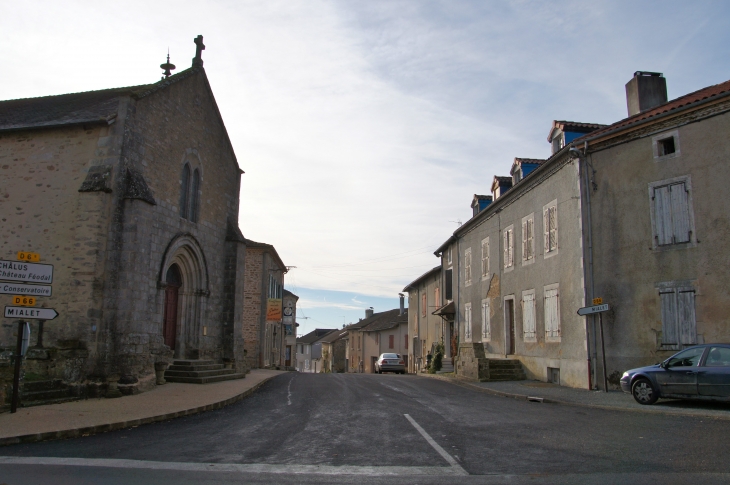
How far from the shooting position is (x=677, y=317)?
1395cm

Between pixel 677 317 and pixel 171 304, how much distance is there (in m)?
14.2

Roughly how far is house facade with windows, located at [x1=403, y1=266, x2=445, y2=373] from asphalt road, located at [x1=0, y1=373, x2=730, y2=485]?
849 inches

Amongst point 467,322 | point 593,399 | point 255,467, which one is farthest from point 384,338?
point 255,467

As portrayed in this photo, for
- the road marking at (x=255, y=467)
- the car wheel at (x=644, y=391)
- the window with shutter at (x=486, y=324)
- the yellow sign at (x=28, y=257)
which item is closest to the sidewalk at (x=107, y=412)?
the road marking at (x=255, y=467)

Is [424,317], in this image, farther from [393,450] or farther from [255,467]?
[255,467]

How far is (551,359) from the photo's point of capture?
58.3 ft

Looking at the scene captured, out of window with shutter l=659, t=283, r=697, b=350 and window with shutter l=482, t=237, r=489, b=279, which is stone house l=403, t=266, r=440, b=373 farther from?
window with shutter l=659, t=283, r=697, b=350

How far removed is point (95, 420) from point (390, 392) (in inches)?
316

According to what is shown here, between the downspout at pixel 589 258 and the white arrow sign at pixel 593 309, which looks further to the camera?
the downspout at pixel 589 258

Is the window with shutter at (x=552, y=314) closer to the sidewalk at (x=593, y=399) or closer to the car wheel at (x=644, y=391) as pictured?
the sidewalk at (x=593, y=399)

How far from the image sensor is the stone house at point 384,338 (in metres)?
51.2

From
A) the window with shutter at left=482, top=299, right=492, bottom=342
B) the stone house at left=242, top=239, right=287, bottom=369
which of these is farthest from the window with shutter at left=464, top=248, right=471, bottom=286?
the stone house at left=242, top=239, right=287, bottom=369

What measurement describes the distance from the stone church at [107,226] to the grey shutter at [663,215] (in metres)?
12.8

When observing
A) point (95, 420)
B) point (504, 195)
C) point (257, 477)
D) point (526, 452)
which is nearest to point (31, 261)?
→ point (95, 420)
